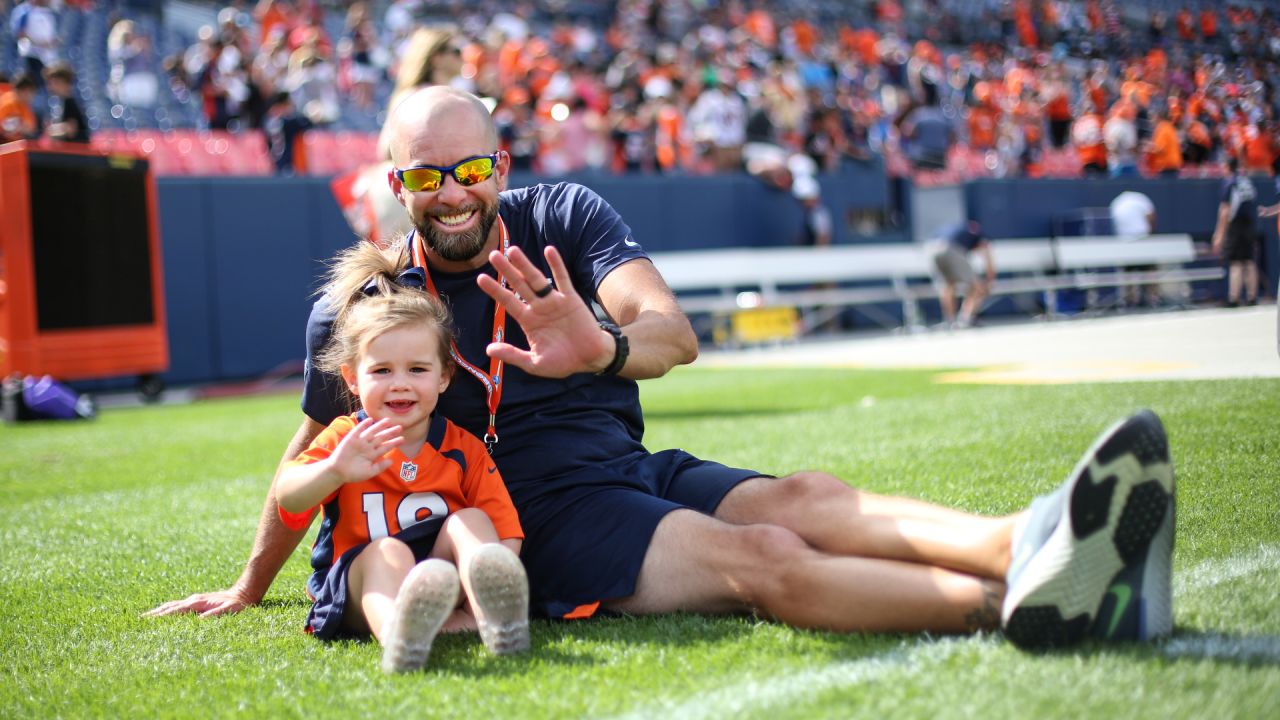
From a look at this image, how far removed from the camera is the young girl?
2.91 metres

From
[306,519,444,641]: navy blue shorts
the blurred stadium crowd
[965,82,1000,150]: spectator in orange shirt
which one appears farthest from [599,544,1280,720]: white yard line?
[965,82,1000,150]: spectator in orange shirt

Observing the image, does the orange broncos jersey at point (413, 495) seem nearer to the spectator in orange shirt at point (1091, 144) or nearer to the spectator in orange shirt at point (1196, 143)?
the spectator in orange shirt at point (1196, 143)

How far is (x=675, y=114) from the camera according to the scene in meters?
18.5

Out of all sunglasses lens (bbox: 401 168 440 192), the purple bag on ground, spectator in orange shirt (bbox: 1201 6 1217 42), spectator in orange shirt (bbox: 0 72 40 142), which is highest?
spectator in orange shirt (bbox: 1201 6 1217 42)

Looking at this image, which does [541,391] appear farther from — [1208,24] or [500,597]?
[1208,24]

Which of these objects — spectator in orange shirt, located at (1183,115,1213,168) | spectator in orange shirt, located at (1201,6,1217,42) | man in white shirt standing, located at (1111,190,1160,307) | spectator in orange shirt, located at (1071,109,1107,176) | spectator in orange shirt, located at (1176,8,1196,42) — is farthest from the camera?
spectator in orange shirt, located at (1176,8,1196,42)

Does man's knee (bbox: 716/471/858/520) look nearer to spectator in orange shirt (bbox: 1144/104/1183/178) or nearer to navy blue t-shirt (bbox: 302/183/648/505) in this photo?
navy blue t-shirt (bbox: 302/183/648/505)

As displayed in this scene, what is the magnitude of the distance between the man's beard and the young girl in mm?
155

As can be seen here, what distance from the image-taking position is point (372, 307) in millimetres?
3160

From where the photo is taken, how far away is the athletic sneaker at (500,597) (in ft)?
8.87

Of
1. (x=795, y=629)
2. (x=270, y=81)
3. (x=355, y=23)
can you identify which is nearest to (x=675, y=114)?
(x=355, y=23)

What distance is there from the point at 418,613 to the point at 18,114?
1174 centimetres

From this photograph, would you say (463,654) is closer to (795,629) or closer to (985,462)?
(795,629)

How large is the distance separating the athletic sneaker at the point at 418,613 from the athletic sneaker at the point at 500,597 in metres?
0.06
